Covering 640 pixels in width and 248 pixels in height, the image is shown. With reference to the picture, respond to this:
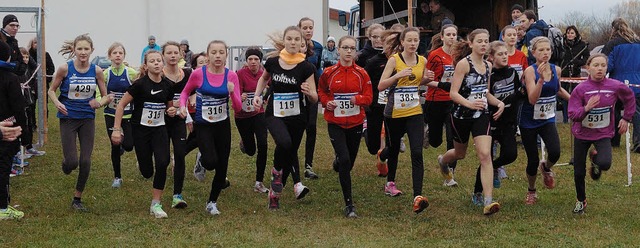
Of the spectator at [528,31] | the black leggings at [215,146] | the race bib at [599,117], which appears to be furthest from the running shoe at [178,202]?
the spectator at [528,31]

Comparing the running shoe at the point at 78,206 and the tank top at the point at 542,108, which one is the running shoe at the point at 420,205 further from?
the running shoe at the point at 78,206

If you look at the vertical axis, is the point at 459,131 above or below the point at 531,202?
above

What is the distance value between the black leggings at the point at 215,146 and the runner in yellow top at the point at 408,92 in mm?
1619

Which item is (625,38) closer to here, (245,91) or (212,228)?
(245,91)

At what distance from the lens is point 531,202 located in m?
7.97

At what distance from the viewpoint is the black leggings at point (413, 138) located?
7.53 meters

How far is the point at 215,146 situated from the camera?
7.67m

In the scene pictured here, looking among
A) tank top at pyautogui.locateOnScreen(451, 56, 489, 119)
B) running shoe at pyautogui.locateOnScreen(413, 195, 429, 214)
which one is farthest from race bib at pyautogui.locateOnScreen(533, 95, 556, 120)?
running shoe at pyautogui.locateOnScreen(413, 195, 429, 214)

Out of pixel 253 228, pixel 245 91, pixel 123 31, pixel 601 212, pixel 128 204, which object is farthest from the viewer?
→ pixel 123 31

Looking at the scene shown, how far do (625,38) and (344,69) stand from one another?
5382 millimetres

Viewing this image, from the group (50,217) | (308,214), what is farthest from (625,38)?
(50,217)

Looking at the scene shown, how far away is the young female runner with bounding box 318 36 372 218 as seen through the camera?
7535 mm

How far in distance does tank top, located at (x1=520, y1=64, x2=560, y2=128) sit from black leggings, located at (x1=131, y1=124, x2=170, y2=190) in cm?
359

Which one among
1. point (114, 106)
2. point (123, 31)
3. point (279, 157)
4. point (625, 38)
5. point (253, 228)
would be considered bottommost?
point (253, 228)
